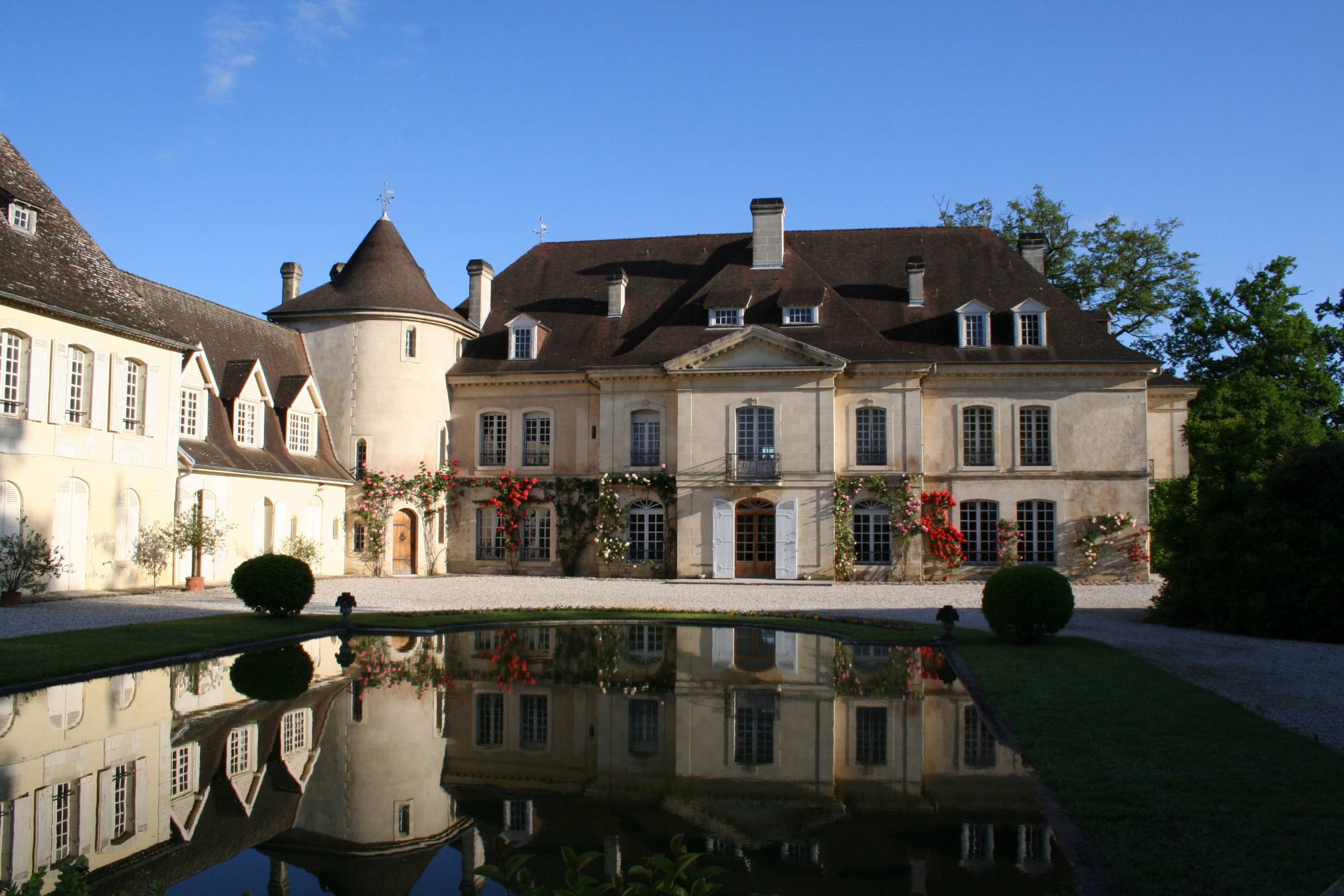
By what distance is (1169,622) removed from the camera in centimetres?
1798

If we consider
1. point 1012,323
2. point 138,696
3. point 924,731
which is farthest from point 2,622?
point 1012,323

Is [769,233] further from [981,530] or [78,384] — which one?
[78,384]

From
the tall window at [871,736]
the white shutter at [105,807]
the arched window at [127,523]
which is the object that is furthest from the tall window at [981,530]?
the white shutter at [105,807]

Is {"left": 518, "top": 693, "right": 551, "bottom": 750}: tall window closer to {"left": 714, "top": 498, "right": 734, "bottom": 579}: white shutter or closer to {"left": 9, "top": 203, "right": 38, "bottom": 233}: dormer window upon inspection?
{"left": 9, "top": 203, "right": 38, "bottom": 233}: dormer window

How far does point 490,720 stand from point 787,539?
59.9ft

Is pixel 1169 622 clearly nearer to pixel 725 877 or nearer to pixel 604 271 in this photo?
pixel 725 877

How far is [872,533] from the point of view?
27.6 metres

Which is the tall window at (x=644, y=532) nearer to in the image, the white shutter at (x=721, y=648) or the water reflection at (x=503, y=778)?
the white shutter at (x=721, y=648)

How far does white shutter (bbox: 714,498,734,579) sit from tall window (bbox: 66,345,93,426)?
591 inches

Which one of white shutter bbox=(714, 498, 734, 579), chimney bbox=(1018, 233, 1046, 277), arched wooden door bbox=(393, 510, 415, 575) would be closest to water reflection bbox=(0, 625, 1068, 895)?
white shutter bbox=(714, 498, 734, 579)

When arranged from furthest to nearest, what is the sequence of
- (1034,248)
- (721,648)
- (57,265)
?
1. (1034,248)
2. (57,265)
3. (721,648)

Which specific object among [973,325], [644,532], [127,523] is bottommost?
[644,532]

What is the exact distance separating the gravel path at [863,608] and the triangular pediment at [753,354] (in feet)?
19.2

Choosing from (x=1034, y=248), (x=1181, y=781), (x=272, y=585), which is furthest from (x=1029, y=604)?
(x=1034, y=248)
